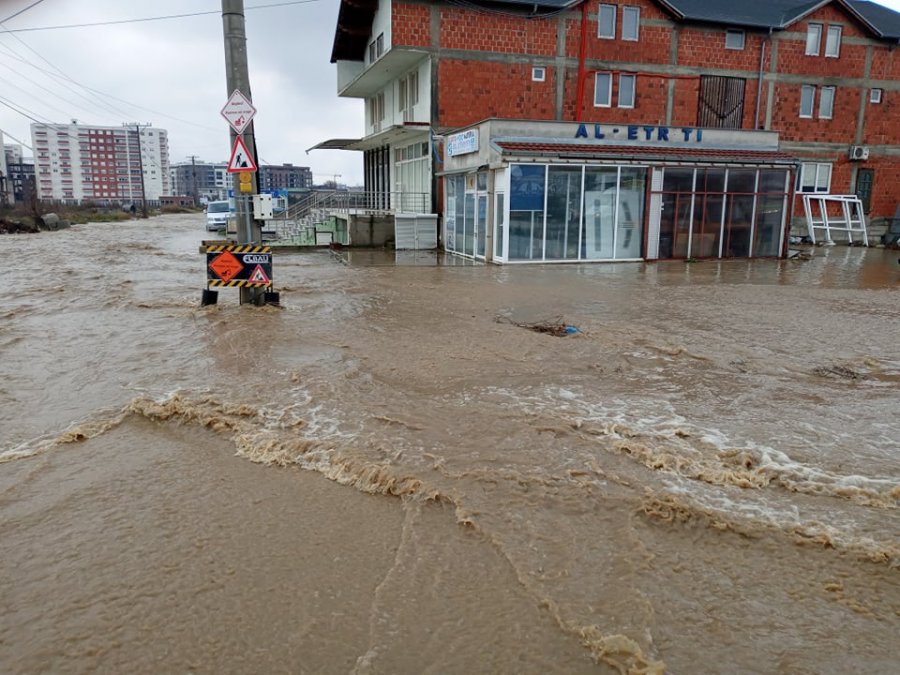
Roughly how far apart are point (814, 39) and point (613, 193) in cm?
1816

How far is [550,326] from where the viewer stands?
408 inches

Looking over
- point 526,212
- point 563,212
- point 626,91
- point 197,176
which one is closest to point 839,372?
point 526,212

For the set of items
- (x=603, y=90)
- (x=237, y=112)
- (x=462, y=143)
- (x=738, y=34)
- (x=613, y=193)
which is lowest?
(x=613, y=193)

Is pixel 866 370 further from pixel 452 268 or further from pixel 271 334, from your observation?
pixel 452 268

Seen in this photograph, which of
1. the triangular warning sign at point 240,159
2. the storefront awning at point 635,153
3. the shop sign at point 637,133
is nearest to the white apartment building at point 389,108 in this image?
the shop sign at point 637,133

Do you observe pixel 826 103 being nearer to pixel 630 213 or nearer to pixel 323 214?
pixel 630 213

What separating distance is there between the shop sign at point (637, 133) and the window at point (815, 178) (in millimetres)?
11810

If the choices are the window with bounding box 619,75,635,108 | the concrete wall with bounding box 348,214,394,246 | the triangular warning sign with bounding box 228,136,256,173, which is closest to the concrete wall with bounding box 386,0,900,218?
the window with bounding box 619,75,635,108

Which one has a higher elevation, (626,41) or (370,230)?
(626,41)

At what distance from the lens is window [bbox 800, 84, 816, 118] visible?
3103cm

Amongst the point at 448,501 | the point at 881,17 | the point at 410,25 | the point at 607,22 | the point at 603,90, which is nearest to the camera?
the point at 448,501

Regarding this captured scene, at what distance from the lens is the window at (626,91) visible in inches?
1131

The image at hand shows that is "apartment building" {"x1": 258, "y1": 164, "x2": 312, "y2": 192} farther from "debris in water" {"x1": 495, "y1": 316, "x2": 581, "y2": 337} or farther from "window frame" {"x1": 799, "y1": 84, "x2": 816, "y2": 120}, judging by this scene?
"debris in water" {"x1": 495, "y1": 316, "x2": 581, "y2": 337}

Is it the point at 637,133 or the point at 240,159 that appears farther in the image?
the point at 637,133
